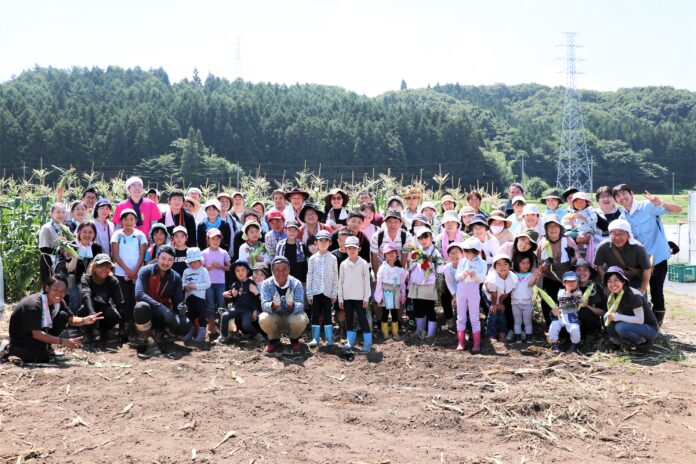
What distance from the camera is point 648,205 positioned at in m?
7.55

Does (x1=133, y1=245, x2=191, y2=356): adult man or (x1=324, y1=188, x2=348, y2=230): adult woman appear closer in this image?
(x1=133, y1=245, x2=191, y2=356): adult man

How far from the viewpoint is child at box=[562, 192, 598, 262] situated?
7.71 m

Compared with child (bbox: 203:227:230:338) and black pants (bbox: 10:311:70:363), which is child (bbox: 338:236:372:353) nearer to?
child (bbox: 203:227:230:338)

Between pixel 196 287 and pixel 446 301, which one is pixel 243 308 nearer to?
pixel 196 287

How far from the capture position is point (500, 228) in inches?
314

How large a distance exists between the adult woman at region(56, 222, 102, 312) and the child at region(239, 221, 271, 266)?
1.85 meters

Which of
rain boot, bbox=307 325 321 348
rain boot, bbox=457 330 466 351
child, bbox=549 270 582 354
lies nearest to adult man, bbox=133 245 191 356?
rain boot, bbox=307 325 321 348

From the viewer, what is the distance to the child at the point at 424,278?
Answer: 25.1ft

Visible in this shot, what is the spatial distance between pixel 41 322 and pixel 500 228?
547 cm

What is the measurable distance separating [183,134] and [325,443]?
192ft

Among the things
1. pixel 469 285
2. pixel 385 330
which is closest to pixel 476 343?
pixel 469 285

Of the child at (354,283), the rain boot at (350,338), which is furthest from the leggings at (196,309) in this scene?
the rain boot at (350,338)

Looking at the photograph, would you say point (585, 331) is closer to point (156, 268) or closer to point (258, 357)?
point (258, 357)

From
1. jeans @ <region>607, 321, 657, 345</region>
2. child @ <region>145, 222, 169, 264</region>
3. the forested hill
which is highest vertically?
the forested hill
